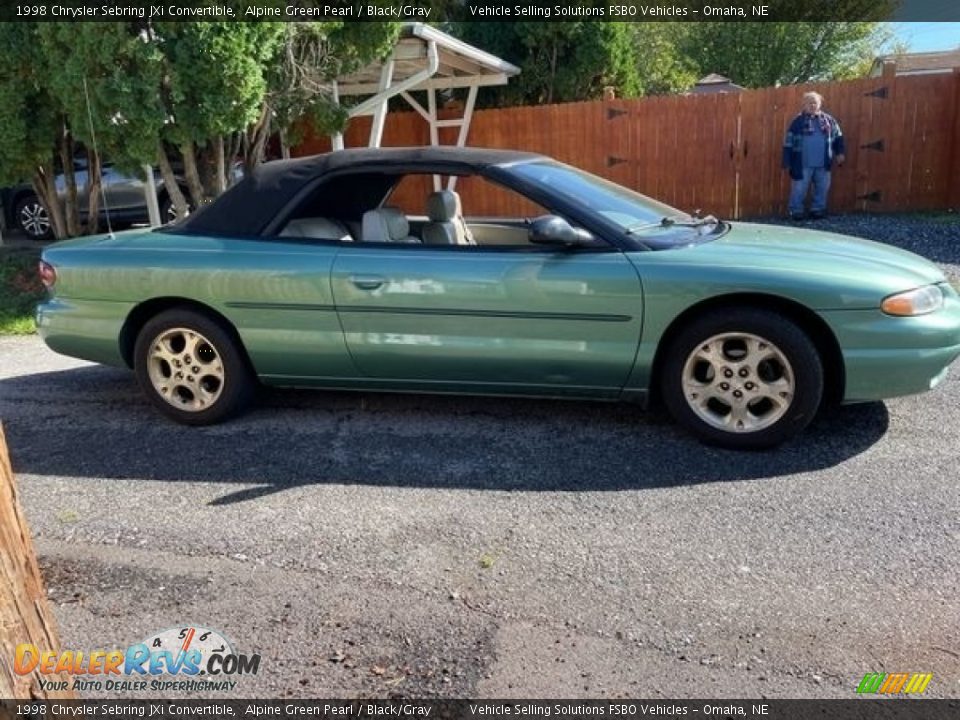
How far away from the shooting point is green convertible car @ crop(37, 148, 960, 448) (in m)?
3.96

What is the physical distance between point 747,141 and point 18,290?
34.0 ft

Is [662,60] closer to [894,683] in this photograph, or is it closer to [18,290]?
[18,290]

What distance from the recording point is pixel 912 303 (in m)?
3.91

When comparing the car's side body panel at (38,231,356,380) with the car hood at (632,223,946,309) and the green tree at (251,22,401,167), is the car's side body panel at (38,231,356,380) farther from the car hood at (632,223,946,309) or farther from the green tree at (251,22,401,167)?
the green tree at (251,22,401,167)

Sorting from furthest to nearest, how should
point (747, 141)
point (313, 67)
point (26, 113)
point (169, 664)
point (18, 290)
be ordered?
point (747, 141), point (313, 67), point (18, 290), point (26, 113), point (169, 664)

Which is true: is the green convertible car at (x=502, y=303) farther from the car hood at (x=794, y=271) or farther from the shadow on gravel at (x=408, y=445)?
the shadow on gravel at (x=408, y=445)

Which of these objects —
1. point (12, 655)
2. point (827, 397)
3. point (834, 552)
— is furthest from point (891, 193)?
point (12, 655)

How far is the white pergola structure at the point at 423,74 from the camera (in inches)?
442

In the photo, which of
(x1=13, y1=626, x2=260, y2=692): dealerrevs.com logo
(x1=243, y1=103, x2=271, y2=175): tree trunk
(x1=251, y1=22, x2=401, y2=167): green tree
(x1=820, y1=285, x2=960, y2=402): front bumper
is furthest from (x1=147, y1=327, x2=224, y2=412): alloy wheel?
(x1=243, y1=103, x2=271, y2=175): tree trunk

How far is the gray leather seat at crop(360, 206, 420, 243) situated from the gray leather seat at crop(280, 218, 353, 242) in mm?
131

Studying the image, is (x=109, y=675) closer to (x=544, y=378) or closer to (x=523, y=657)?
(x=523, y=657)

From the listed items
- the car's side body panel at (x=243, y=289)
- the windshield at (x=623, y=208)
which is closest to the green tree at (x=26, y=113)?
the car's side body panel at (x=243, y=289)

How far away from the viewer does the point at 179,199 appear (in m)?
9.62

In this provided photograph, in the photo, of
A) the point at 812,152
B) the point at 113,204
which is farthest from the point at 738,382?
the point at 113,204
